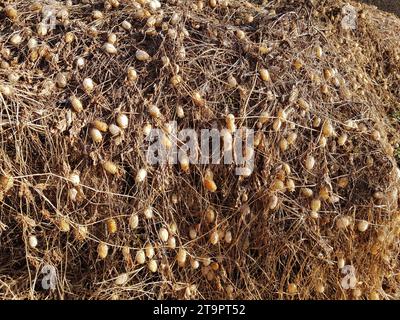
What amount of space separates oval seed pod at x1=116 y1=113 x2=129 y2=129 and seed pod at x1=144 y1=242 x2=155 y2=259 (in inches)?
17.8

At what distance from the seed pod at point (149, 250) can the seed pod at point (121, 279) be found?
0.36 ft

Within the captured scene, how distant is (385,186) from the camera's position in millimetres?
1787

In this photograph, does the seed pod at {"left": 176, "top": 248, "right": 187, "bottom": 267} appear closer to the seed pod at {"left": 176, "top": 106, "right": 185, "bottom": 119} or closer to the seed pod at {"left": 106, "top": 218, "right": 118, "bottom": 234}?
the seed pod at {"left": 106, "top": 218, "right": 118, "bottom": 234}

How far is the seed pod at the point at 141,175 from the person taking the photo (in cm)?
173

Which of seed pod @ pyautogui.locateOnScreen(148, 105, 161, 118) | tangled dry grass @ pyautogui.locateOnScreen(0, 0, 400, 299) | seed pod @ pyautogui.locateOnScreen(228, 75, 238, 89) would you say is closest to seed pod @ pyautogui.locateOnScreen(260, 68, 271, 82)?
tangled dry grass @ pyautogui.locateOnScreen(0, 0, 400, 299)

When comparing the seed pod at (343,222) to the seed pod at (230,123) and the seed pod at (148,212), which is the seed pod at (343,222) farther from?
the seed pod at (148,212)

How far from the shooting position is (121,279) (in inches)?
68.2

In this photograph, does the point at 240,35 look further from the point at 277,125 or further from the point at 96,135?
the point at 96,135

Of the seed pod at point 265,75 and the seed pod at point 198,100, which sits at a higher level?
the seed pod at point 265,75

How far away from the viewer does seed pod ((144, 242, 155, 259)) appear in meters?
1.74

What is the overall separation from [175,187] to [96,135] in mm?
356

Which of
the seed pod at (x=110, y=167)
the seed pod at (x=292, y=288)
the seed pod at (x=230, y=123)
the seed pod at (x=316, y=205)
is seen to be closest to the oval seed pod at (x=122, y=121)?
the seed pod at (x=110, y=167)

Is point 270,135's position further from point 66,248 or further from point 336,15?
point 336,15
